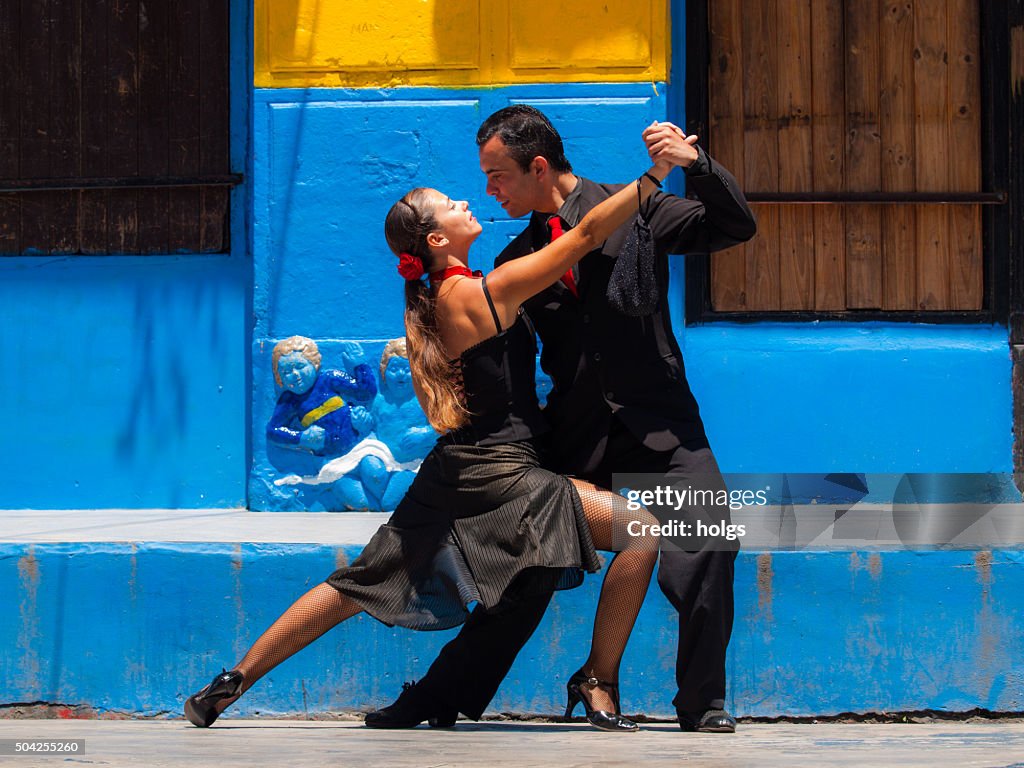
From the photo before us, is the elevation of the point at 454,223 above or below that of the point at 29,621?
above

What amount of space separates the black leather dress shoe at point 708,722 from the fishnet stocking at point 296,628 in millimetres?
979

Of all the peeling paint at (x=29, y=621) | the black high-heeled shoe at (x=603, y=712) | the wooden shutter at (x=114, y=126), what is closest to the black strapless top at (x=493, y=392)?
the black high-heeled shoe at (x=603, y=712)

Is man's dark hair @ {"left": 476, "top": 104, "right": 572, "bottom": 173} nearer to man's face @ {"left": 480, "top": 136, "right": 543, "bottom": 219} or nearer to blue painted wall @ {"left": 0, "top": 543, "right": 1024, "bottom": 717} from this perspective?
man's face @ {"left": 480, "top": 136, "right": 543, "bottom": 219}

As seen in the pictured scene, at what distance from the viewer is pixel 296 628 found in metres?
3.79

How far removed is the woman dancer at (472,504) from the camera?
12.0ft

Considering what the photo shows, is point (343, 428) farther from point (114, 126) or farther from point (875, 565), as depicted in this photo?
point (875, 565)

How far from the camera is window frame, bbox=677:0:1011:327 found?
5.87 meters

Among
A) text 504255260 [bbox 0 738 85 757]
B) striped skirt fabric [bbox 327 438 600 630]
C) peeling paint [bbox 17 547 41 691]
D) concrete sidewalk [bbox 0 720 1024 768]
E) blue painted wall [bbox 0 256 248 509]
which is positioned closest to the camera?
concrete sidewalk [bbox 0 720 1024 768]

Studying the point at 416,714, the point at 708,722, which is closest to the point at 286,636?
the point at 416,714

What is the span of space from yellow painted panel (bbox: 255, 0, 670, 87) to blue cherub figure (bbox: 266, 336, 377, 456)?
1.15 m

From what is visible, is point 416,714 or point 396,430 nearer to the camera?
point 416,714

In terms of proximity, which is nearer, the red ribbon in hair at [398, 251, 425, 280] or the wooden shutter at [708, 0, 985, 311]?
the red ribbon in hair at [398, 251, 425, 280]

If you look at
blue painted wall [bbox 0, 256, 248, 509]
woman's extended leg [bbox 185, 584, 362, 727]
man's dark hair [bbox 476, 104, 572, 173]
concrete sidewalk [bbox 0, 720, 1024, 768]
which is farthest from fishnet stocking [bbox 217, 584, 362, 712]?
blue painted wall [bbox 0, 256, 248, 509]

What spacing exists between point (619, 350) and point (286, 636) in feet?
4.04
